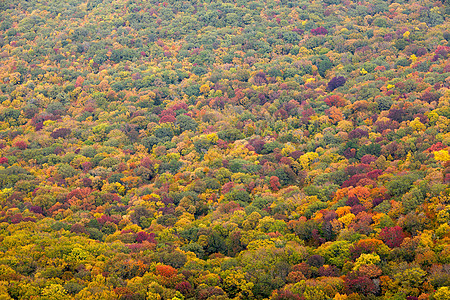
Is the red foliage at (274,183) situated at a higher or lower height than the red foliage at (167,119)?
lower

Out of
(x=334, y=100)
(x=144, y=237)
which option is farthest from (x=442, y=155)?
(x=144, y=237)

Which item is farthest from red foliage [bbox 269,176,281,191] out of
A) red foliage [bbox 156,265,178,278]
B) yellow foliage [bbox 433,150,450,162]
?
red foliage [bbox 156,265,178,278]

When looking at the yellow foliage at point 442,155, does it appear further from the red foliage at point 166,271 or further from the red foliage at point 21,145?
the red foliage at point 21,145

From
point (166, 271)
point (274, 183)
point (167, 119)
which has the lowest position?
point (274, 183)

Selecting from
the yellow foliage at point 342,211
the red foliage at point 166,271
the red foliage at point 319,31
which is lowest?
the red foliage at point 319,31

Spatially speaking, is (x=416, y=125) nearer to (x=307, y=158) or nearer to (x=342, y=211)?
(x=307, y=158)

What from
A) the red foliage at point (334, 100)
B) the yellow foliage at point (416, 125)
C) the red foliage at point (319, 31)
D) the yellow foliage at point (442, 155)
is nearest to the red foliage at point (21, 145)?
the red foliage at point (334, 100)

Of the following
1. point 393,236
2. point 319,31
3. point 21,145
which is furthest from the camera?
point 319,31

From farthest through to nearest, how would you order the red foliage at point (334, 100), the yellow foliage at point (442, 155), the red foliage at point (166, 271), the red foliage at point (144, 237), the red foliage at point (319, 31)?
1. the red foliage at point (319, 31)
2. the red foliage at point (334, 100)
3. the yellow foliage at point (442, 155)
4. the red foliage at point (144, 237)
5. the red foliage at point (166, 271)

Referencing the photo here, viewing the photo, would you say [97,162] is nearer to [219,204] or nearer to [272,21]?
[219,204]

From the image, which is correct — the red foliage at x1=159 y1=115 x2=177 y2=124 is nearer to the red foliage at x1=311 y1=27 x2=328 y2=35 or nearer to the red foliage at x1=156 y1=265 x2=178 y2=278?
the red foliage at x1=156 y1=265 x2=178 y2=278
